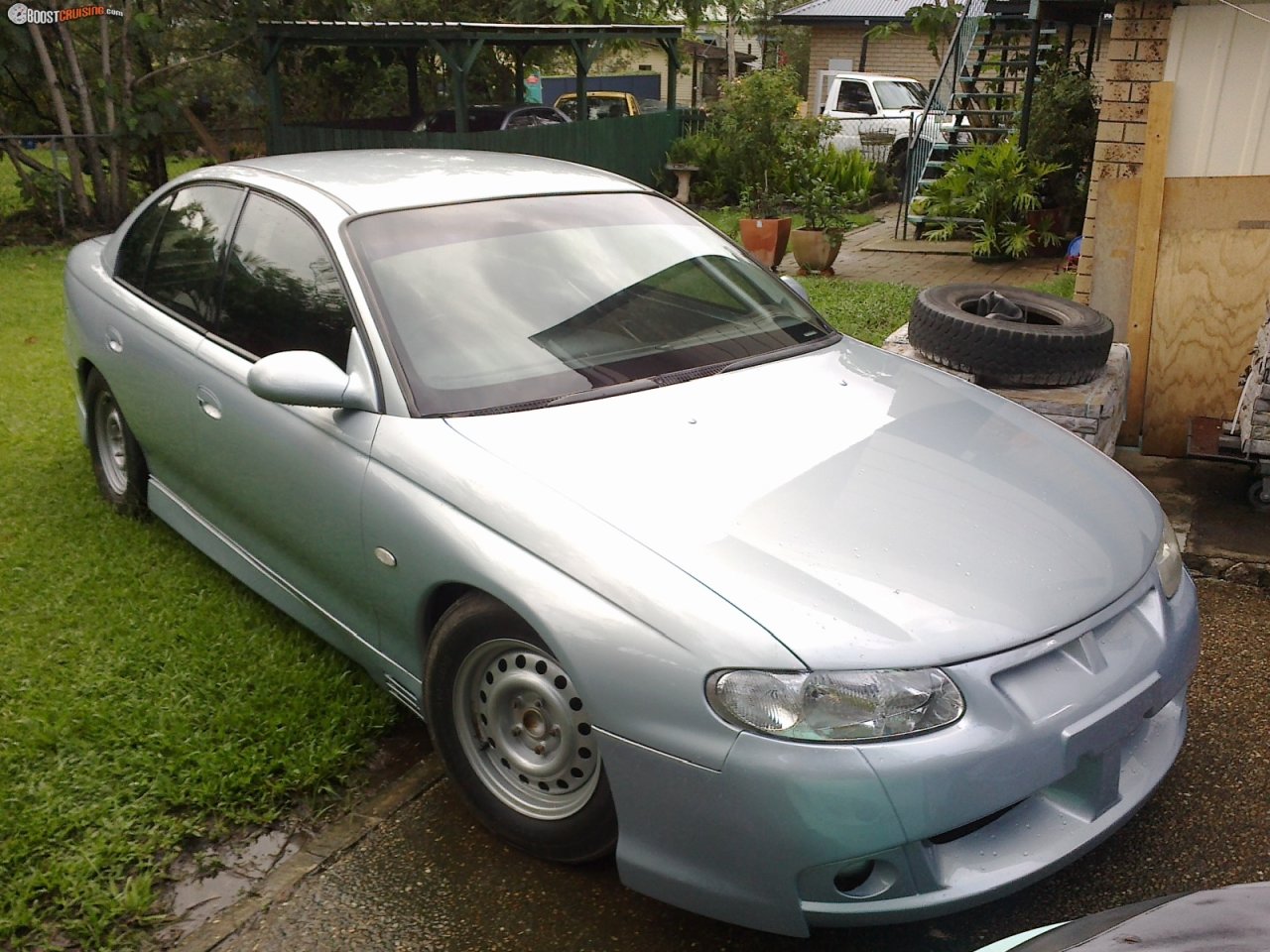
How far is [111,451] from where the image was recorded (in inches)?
191

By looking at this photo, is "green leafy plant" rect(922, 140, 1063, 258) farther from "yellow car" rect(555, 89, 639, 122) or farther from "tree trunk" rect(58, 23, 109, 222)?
"yellow car" rect(555, 89, 639, 122)

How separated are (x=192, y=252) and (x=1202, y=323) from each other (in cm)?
447

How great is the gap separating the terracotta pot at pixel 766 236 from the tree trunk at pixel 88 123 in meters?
7.51

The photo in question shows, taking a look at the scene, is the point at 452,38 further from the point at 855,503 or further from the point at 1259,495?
the point at 855,503

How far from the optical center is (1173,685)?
2.60 m

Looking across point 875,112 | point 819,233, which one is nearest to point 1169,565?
point 819,233

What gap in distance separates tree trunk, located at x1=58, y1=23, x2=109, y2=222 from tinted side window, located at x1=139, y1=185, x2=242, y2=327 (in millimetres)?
9861

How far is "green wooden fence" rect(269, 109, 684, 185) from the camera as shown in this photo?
13867mm

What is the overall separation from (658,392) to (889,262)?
29.0ft

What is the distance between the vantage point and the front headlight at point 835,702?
221cm

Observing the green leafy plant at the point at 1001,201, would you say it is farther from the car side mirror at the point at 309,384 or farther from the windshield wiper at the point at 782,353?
the car side mirror at the point at 309,384

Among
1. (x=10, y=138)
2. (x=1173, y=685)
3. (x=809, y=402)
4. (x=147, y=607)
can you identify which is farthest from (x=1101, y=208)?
(x=10, y=138)

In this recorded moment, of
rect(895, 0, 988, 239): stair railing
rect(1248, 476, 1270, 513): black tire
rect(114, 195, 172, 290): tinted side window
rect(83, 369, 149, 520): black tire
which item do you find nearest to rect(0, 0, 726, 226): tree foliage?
rect(895, 0, 988, 239): stair railing

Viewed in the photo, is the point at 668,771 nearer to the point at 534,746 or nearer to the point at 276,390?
the point at 534,746
